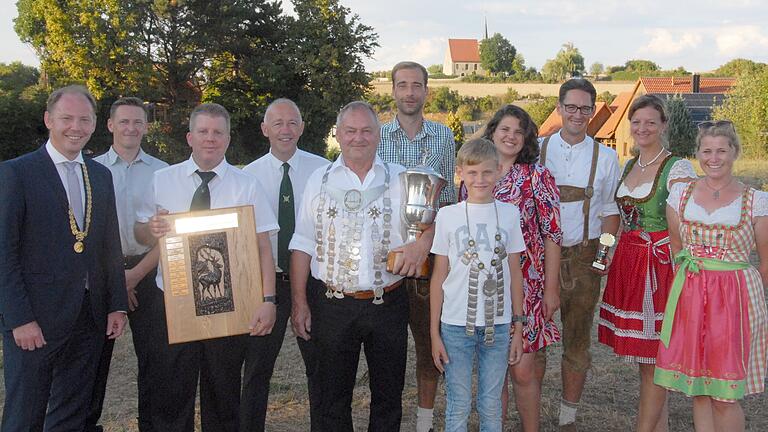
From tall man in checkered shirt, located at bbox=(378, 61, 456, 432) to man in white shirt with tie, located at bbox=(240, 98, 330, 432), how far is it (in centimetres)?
A: 58

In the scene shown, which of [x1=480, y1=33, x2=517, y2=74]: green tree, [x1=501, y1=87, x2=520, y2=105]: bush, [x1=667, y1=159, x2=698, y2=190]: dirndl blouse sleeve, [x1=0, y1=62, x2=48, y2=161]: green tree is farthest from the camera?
[x1=480, y1=33, x2=517, y2=74]: green tree

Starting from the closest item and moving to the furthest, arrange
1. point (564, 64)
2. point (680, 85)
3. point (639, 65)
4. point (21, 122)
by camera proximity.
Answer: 1. point (21, 122)
2. point (680, 85)
3. point (564, 64)
4. point (639, 65)

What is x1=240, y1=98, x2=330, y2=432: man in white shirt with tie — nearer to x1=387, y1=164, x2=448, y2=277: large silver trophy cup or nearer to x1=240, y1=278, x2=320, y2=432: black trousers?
x1=240, y1=278, x2=320, y2=432: black trousers

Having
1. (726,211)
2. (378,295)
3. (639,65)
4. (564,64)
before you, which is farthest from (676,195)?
(639,65)

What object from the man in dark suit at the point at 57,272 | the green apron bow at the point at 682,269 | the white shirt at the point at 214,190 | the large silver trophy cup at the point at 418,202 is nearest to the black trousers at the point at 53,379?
the man in dark suit at the point at 57,272

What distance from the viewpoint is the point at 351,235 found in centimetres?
370

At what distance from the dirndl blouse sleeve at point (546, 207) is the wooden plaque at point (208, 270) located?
1.75 metres

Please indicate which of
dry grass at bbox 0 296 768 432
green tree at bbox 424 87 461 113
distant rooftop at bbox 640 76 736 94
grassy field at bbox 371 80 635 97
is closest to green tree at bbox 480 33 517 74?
grassy field at bbox 371 80 635 97

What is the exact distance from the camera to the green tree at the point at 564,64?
78312 millimetres

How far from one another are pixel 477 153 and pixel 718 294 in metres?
1.67

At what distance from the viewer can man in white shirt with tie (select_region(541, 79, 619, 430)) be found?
177 inches

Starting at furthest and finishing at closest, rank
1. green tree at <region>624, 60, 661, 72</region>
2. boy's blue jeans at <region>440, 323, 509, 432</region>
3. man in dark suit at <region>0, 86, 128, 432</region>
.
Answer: green tree at <region>624, 60, 661, 72</region>
boy's blue jeans at <region>440, 323, 509, 432</region>
man in dark suit at <region>0, 86, 128, 432</region>

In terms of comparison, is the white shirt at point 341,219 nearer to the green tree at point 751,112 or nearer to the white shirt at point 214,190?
the white shirt at point 214,190

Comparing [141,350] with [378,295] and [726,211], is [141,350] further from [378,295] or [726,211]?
[726,211]
